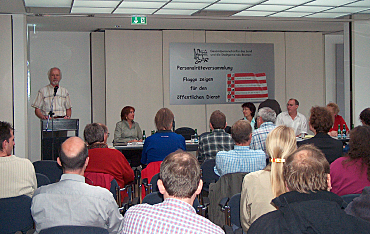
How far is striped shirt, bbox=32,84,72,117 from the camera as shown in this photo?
286 inches

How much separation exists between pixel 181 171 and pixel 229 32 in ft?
26.9

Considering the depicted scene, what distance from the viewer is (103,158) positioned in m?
3.70

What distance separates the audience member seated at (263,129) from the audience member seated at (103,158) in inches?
67.7

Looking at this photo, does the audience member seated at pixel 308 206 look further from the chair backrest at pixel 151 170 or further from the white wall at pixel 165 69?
the white wall at pixel 165 69

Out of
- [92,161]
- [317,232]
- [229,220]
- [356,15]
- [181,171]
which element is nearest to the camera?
[317,232]

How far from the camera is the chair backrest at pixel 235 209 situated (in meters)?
2.88

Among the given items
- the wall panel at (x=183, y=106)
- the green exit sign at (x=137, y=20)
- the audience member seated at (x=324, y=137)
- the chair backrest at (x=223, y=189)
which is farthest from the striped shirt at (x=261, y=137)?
the wall panel at (x=183, y=106)

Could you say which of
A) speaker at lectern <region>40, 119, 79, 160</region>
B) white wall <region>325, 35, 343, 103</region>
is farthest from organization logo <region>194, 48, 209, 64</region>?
speaker at lectern <region>40, 119, 79, 160</region>

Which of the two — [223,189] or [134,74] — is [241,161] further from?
[134,74]

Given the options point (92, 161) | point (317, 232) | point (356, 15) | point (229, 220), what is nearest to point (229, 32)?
point (356, 15)

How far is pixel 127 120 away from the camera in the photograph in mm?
6898

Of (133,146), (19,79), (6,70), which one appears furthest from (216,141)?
(6,70)

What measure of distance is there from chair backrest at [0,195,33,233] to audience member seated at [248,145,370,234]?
69.7 inches

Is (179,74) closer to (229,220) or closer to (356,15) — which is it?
(356,15)
